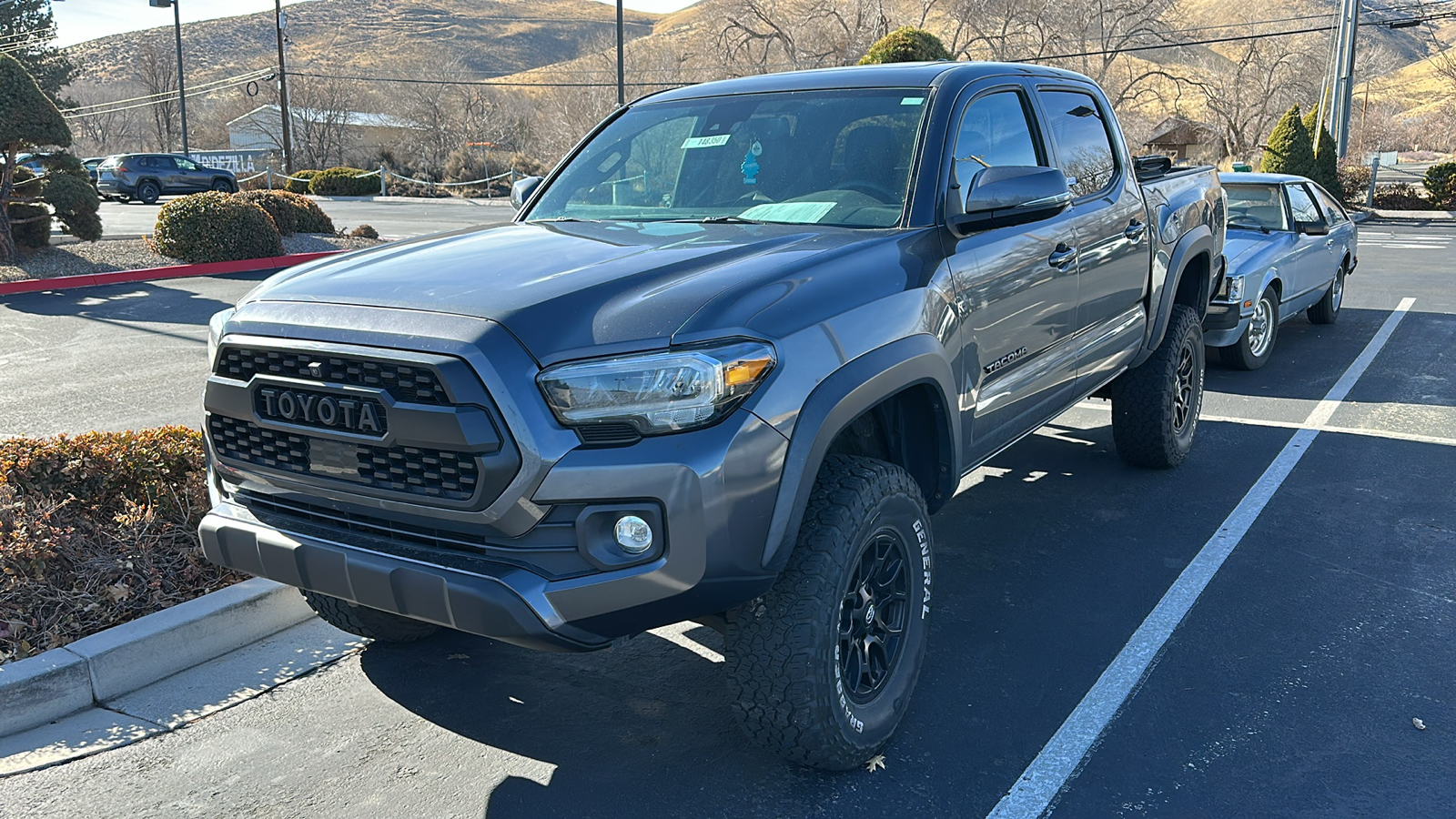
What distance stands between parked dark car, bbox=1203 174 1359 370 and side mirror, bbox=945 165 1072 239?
17.2 ft

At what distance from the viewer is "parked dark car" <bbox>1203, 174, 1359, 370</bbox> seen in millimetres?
8766

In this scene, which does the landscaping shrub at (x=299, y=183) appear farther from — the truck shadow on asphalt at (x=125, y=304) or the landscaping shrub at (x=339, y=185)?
the truck shadow on asphalt at (x=125, y=304)

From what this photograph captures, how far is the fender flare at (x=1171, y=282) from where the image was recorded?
5723mm

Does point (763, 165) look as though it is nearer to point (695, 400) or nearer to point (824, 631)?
point (695, 400)

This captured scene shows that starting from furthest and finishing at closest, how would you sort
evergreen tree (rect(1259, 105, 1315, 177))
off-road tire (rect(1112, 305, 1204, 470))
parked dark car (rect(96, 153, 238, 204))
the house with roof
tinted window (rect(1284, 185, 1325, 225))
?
the house with roof → parked dark car (rect(96, 153, 238, 204)) → evergreen tree (rect(1259, 105, 1315, 177)) → tinted window (rect(1284, 185, 1325, 225)) → off-road tire (rect(1112, 305, 1204, 470))

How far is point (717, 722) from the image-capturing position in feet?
11.9

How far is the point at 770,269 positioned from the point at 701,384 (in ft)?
1.82

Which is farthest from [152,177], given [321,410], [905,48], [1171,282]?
[321,410]

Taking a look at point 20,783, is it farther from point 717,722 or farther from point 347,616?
point 717,722

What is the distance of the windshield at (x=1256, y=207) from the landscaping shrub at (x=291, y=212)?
1380 cm

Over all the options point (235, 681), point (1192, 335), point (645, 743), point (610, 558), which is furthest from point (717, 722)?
point (1192, 335)

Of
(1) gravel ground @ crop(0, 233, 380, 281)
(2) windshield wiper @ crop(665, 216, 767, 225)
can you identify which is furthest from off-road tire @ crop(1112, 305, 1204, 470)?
(1) gravel ground @ crop(0, 233, 380, 281)

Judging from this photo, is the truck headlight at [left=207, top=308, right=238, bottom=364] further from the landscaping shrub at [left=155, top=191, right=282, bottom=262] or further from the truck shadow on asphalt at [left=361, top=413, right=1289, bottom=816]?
the landscaping shrub at [left=155, top=191, right=282, bottom=262]

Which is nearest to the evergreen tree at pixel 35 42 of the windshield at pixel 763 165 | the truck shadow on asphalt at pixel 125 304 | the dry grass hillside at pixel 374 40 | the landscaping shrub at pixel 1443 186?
the truck shadow on asphalt at pixel 125 304
